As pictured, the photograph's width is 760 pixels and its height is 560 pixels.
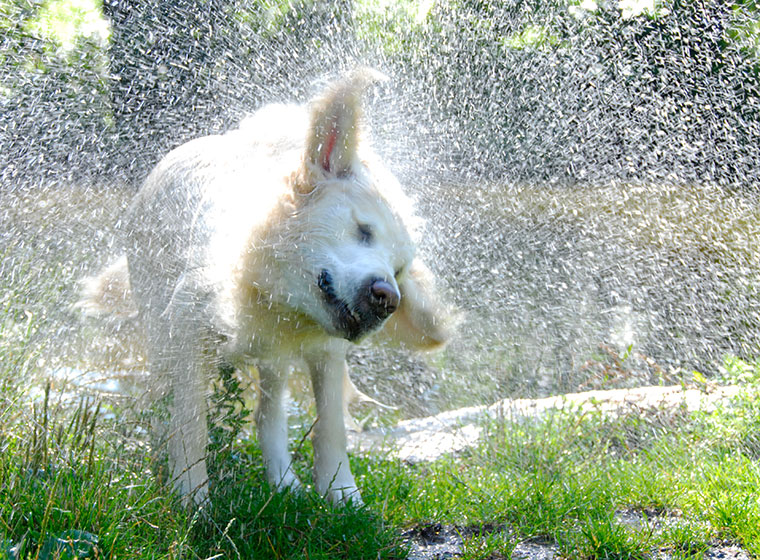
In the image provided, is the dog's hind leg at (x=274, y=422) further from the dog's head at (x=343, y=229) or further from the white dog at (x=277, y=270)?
the dog's head at (x=343, y=229)

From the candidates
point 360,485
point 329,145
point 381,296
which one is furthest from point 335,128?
point 360,485

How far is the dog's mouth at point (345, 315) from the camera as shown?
2.99 meters

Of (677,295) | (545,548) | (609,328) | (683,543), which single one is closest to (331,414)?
(545,548)

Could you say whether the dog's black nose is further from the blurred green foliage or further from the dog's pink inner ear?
the blurred green foliage

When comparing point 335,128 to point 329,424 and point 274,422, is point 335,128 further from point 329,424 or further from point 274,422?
point 274,422

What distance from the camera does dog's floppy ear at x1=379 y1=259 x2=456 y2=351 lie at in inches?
147

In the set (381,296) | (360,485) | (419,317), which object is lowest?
(360,485)

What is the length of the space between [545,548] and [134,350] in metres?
2.61

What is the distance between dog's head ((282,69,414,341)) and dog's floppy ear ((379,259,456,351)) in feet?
1.44

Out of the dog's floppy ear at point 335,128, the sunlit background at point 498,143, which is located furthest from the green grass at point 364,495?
the sunlit background at point 498,143

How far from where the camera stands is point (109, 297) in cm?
473

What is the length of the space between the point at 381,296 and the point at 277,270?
478mm

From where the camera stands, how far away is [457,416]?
18.5 feet

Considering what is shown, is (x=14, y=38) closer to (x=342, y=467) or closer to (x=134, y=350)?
(x=134, y=350)
